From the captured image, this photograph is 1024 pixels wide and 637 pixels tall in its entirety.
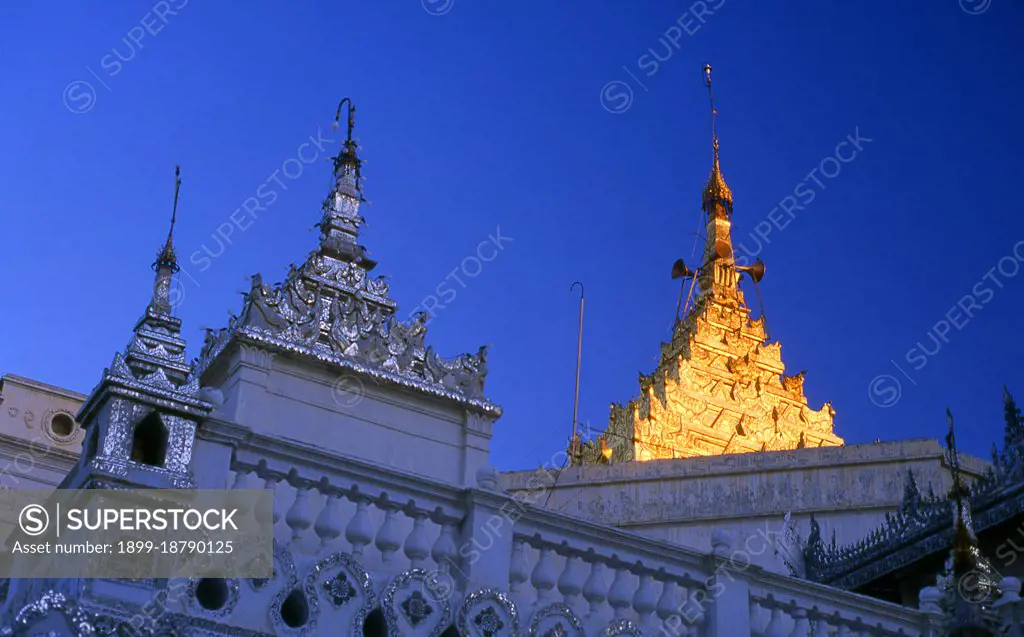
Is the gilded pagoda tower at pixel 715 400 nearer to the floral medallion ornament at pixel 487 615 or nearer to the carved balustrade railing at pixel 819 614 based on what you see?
the carved balustrade railing at pixel 819 614

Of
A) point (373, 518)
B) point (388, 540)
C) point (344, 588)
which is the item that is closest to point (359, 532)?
point (388, 540)

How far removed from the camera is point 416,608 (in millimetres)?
9547

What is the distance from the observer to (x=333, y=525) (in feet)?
30.9

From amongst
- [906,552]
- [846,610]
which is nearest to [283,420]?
[906,552]

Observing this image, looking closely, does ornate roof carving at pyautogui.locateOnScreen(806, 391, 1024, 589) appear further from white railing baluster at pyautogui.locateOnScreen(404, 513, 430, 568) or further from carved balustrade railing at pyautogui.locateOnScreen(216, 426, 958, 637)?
white railing baluster at pyautogui.locateOnScreen(404, 513, 430, 568)

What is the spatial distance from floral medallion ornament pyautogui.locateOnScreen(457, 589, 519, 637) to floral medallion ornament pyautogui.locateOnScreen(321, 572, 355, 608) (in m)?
0.85

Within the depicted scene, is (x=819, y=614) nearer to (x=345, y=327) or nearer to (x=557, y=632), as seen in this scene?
(x=557, y=632)

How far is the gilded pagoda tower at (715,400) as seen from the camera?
133 feet

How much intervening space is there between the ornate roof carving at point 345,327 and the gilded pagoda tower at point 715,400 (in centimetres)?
1838

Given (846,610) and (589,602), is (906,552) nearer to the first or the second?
(846,610)

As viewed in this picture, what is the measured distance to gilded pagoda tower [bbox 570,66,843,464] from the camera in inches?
1592

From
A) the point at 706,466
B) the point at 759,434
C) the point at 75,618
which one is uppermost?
the point at 759,434

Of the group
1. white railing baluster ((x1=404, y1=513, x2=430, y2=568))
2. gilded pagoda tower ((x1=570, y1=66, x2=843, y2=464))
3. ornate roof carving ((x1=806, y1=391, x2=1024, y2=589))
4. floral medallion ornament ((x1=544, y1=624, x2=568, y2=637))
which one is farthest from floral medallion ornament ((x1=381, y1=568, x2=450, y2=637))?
gilded pagoda tower ((x1=570, y1=66, x2=843, y2=464))

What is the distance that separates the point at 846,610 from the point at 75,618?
631 centimetres
